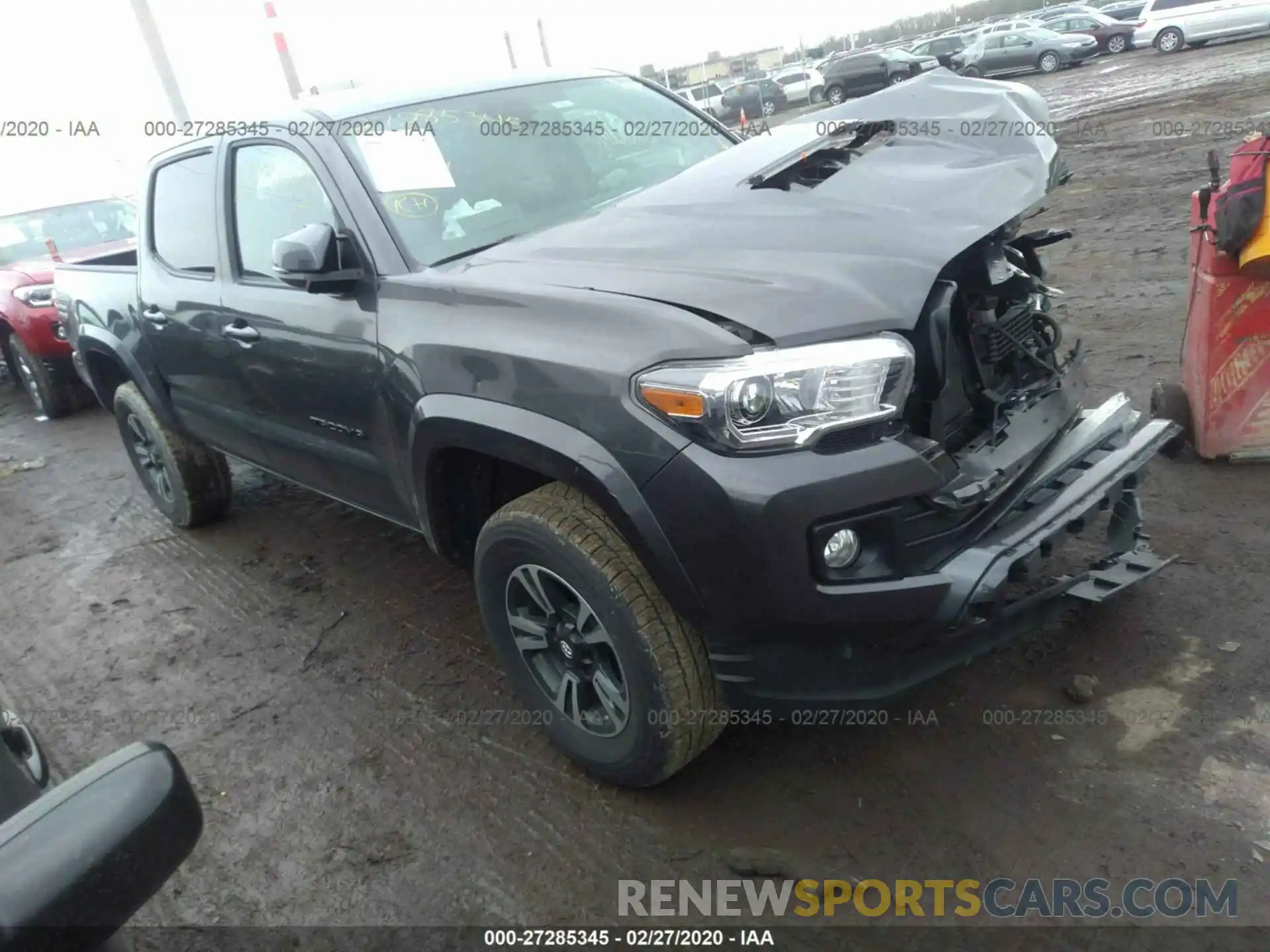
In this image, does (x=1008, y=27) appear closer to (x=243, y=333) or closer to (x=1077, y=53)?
(x=1077, y=53)

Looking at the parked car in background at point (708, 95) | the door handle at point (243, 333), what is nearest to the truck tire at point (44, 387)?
the door handle at point (243, 333)

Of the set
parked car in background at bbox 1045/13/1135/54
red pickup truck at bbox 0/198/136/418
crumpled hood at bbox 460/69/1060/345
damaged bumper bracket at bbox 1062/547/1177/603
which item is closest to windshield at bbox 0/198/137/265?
red pickup truck at bbox 0/198/136/418

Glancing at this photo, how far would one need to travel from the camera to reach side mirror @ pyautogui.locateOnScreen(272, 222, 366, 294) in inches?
108

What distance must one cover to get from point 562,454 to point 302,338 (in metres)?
1.36

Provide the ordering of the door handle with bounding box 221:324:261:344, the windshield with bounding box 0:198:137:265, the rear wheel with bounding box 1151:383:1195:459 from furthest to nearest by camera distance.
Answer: the windshield with bounding box 0:198:137:265
the rear wheel with bounding box 1151:383:1195:459
the door handle with bounding box 221:324:261:344

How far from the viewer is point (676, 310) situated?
216 cm

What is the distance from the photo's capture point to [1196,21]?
2150 cm

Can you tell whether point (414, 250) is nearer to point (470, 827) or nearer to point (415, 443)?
point (415, 443)

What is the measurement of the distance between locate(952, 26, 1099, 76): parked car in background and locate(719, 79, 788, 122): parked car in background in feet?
16.0

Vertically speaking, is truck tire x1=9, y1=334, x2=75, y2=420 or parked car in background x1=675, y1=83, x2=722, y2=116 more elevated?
parked car in background x1=675, y1=83, x2=722, y2=116

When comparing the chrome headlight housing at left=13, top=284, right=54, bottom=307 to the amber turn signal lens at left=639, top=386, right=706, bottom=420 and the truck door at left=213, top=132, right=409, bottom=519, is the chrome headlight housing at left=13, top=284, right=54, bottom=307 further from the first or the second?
the amber turn signal lens at left=639, top=386, right=706, bottom=420

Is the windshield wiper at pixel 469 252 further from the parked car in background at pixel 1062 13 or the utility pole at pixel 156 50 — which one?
the parked car in background at pixel 1062 13

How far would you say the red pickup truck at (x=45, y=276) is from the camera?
744 cm

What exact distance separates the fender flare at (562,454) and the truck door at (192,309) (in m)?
1.48
